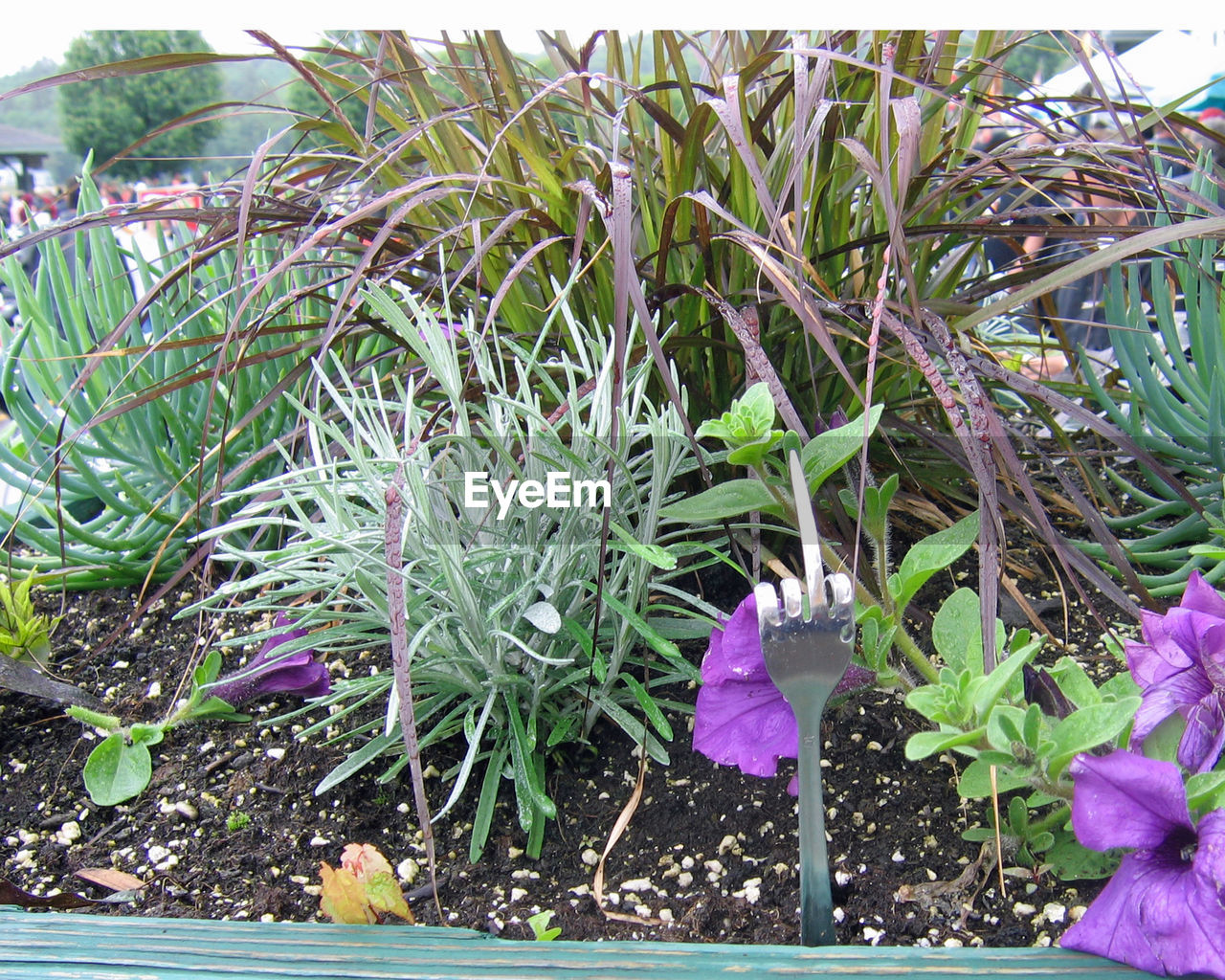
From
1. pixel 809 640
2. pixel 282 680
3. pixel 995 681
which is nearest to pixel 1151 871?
pixel 995 681

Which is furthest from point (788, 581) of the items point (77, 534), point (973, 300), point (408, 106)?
point (408, 106)

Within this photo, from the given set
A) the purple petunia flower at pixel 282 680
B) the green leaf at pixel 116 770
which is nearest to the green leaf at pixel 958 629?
the purple petunia flower at pixel 282 680

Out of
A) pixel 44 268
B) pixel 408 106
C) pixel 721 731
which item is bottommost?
pixel 721 731

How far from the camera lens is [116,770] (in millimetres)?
867

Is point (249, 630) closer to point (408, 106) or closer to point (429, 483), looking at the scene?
point (429, 483)

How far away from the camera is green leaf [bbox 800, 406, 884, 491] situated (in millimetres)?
612

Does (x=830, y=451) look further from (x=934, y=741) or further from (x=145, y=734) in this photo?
(x=145, y=734)

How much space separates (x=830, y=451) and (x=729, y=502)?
8 centimetres

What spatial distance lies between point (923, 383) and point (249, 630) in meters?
0.92

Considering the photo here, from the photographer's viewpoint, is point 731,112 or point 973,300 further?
point 973,300

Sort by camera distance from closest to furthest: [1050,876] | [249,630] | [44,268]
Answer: [1050,876]
[249,630]
[44,268]

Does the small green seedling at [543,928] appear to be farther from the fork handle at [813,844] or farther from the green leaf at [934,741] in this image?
the green leaf at [934,741]

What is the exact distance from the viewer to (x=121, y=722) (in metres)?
0.95

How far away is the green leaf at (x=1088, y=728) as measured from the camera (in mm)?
525
